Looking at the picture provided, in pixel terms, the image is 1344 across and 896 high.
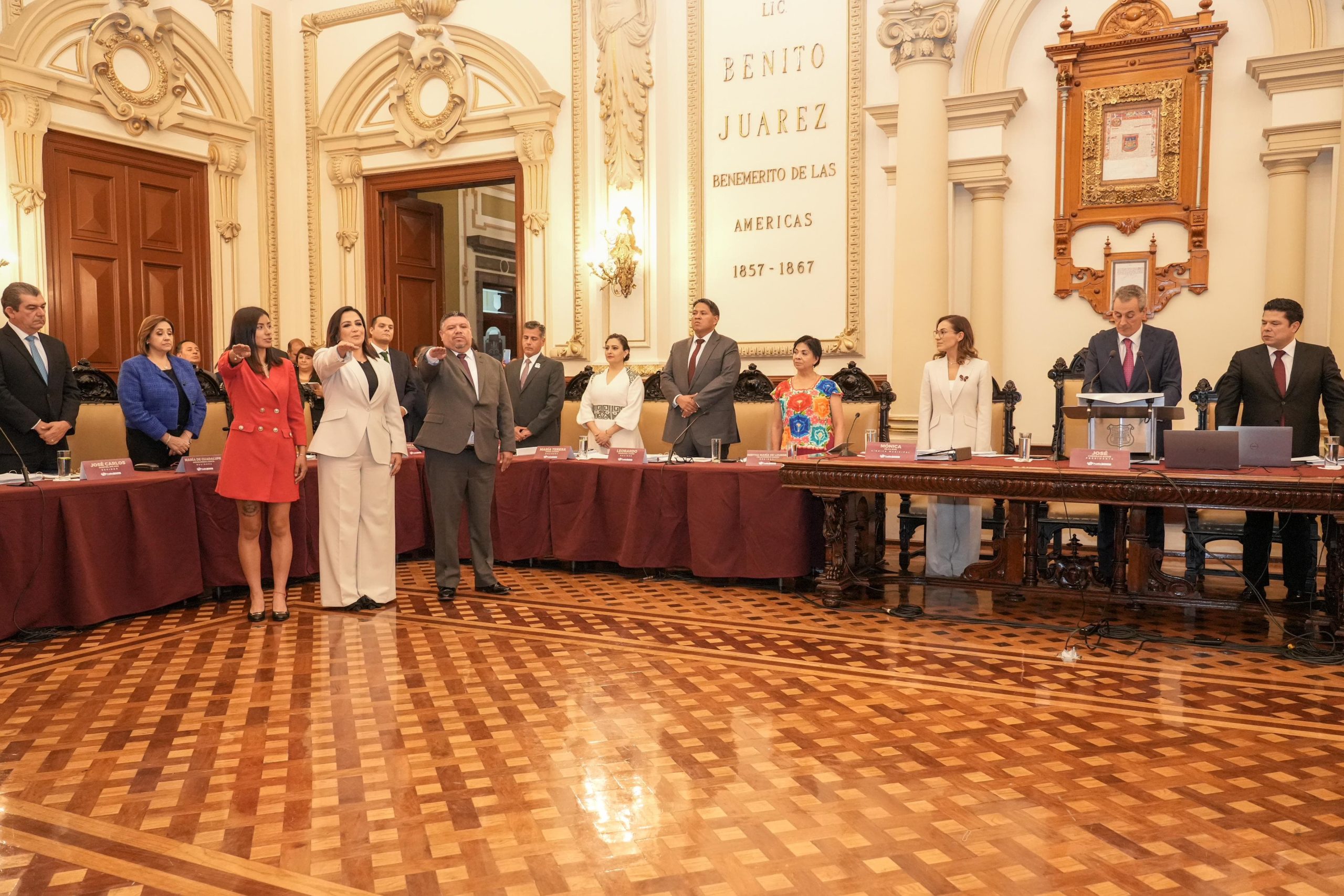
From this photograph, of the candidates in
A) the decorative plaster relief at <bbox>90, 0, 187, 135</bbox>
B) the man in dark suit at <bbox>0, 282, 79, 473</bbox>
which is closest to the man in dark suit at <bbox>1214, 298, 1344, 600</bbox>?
the man in dark suit at <bbox>0, 282, 79, 473</bbox>

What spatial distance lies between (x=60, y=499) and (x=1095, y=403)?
14.6ft

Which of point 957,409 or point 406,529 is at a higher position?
point 957,409

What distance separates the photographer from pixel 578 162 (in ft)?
25.2

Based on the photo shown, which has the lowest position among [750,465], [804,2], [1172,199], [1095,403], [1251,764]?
[1251,764]

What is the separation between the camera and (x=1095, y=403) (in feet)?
13.9

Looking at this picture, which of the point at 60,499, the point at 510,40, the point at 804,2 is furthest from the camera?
the point at 510,40

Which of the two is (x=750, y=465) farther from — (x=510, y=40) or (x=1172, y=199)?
(x=510, y=40)

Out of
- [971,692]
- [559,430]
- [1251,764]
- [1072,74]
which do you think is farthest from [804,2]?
[1251,764]

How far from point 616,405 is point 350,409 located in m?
1.81

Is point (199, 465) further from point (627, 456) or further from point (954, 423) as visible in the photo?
point (954, 423)

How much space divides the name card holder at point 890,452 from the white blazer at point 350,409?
227cm

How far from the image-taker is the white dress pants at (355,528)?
4562 mm

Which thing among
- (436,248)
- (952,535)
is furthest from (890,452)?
(436,248)

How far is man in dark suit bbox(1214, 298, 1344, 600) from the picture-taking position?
426 cm
